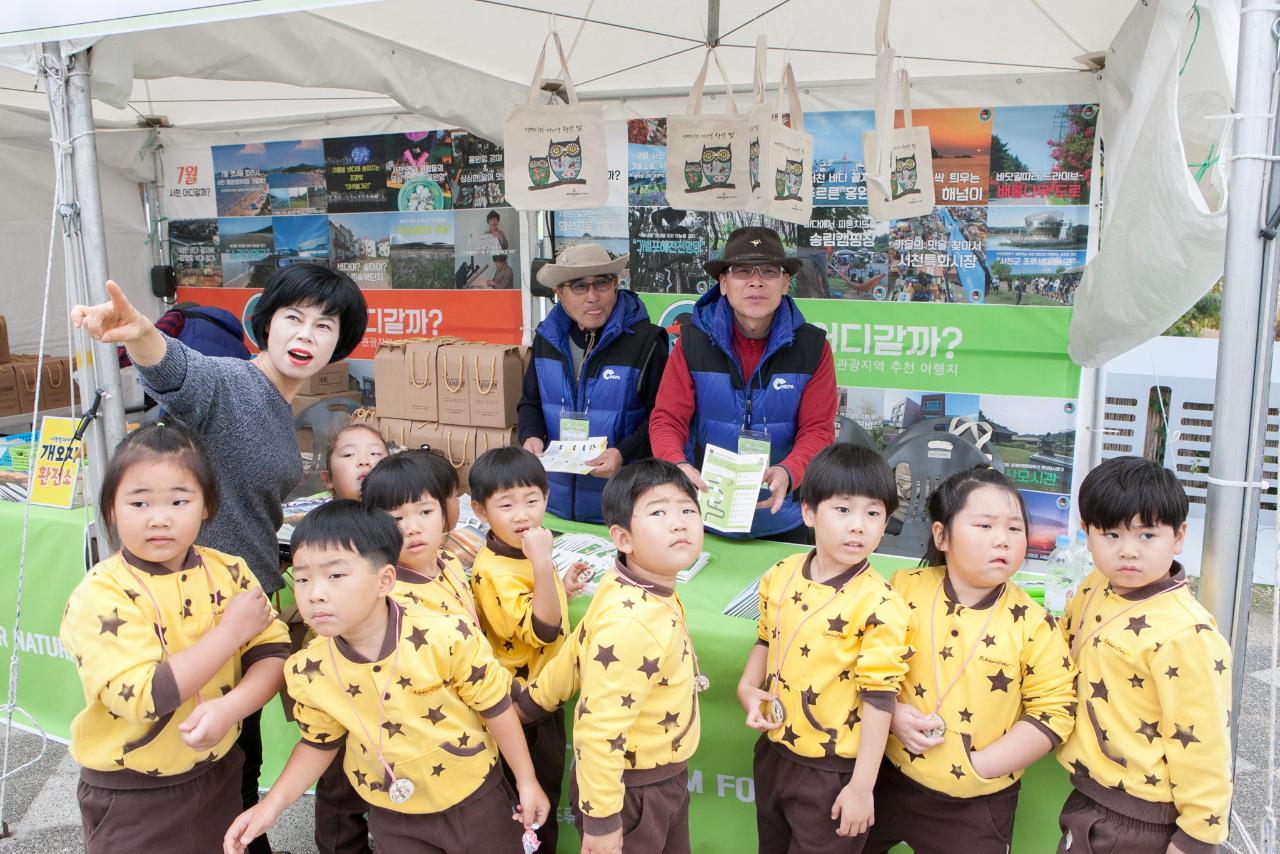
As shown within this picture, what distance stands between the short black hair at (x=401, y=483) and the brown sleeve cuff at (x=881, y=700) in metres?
1.01

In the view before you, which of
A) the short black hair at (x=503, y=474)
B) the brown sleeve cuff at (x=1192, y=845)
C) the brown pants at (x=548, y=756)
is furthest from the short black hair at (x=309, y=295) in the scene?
the brown sleeve cuff at (x=1192, y=845)

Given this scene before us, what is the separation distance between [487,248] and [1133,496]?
438 cm

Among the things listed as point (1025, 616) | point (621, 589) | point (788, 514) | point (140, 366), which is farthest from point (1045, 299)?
point (140, 366)

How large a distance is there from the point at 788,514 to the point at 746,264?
0.82m

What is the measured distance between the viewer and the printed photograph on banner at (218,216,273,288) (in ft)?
19.5

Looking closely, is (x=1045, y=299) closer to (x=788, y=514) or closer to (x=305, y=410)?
(x=788, y=514)

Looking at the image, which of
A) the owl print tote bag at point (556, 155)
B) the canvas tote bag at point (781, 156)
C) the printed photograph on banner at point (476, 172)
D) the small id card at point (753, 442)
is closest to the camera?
the small id card at point (753, 442)

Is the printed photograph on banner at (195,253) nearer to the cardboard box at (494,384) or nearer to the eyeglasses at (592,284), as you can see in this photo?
the cardboard box at (494,384)

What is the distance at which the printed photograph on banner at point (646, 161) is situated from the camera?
4.52m

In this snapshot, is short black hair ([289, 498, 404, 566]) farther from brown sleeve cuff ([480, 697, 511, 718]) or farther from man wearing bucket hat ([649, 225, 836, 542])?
man wearing bucket hat ([649, 225, 836, 542])

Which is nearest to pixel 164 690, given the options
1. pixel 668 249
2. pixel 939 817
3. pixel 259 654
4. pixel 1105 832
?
pixel 259 654

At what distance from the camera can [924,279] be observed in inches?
169

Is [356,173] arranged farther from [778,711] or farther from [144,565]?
[778,711]

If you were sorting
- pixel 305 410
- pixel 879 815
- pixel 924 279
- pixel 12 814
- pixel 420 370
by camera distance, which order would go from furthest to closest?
pixel 305 410
pixel 924 279
pixel 420 370
pixel 12 814
pixel 879 815
